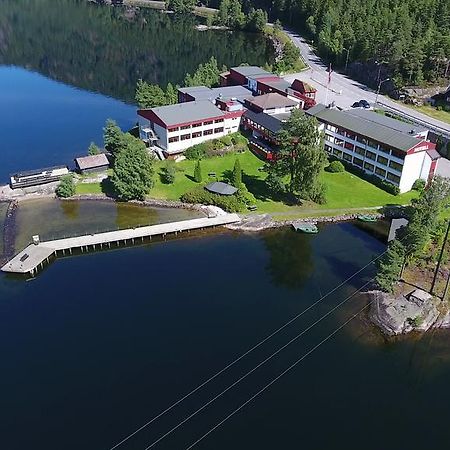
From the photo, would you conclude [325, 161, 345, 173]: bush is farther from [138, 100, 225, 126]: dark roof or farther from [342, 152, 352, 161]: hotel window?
[138, 100, 225, 126]: dark roof

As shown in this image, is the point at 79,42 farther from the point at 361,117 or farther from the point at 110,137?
the point at 361,117

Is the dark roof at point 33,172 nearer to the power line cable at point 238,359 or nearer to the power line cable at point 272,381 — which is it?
the power line cable at point 238,359

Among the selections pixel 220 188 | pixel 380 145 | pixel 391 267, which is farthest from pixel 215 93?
pixel 391 267

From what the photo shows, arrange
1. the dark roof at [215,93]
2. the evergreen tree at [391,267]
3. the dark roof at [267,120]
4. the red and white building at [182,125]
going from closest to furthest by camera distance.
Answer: the evergreen tree at [391,267], the red and white building at [182,125], the dark roof at [267,120], the dark roof at [215,93]

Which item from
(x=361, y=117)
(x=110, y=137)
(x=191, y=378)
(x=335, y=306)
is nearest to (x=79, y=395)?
(x=191, y=378)

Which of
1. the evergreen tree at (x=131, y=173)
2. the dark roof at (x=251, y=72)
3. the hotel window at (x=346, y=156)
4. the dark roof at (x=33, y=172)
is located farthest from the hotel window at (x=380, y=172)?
the dark roof at (x=33, y=172)

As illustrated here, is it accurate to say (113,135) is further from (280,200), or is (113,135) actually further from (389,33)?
(389,33)
